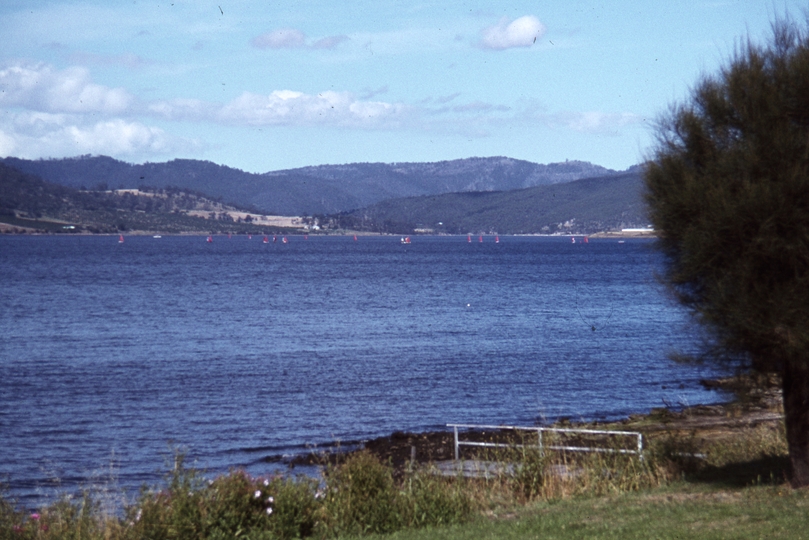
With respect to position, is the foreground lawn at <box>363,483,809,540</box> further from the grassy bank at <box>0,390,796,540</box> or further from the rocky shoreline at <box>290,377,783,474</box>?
the rocky shoreline at <box>290,377,783,474</box>

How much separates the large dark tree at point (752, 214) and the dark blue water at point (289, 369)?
3.24 feet

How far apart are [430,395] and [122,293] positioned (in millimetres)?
50557

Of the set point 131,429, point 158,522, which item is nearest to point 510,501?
point 158,522

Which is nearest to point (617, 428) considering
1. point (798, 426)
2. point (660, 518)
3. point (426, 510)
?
point (798, 426)

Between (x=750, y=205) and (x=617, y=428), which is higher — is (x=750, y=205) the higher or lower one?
the higher one

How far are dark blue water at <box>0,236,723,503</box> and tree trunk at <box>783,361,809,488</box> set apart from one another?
4.06 feet

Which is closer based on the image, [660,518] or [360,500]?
[660,518]

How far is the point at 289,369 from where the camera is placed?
34.7 m

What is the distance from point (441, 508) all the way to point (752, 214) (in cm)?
464

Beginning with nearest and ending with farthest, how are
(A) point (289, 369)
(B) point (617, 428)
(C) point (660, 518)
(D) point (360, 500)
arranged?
1. (C) point (660, 518)
2. (D) point (360, 500)
3. (B) point (617, 428)
4. (A) point (289, 369)

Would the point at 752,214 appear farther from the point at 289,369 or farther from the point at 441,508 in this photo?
the point at 289,369

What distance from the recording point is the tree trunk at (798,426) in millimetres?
9570

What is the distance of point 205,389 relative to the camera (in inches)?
1192

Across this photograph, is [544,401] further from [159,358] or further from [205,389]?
[159,358]
